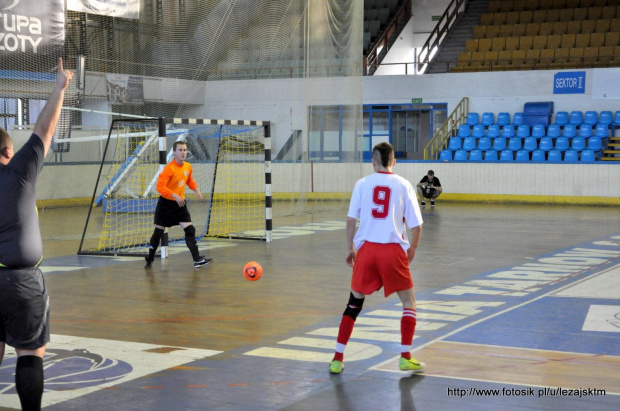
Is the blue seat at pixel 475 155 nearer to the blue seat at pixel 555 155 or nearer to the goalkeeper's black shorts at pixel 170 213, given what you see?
the blue seat at pixel 555 155

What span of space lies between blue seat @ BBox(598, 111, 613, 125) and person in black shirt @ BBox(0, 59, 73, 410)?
91.9 feet

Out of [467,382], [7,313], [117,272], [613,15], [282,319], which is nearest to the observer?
[7,313]

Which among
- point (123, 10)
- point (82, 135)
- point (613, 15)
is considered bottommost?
point (82, 135)

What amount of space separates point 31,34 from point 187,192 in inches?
480

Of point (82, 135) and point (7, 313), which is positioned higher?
point (82, 135)

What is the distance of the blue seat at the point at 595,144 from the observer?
29.9 metres

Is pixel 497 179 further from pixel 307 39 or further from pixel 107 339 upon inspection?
pixel 107 339

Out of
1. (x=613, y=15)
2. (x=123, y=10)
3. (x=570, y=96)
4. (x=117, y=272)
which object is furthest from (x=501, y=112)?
(x=117, y=272)

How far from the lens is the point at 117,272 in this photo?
13461 millimetres

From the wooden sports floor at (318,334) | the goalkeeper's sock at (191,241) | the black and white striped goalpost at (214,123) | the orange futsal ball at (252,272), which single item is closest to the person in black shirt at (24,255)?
the wooden sports floor at (318,334)

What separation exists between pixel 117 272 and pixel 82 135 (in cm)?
1164

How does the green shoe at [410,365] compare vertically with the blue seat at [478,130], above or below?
below

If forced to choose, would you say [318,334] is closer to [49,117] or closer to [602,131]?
[49,117]

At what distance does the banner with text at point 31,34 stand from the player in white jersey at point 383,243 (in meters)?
12.0
